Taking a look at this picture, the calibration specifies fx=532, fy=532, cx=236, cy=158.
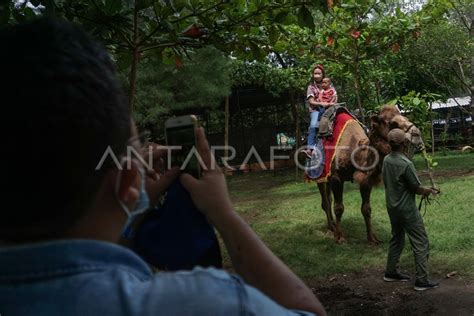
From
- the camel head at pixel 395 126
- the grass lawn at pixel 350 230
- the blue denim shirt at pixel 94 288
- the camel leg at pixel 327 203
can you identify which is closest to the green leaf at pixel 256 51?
the camel head at pixel 395 126

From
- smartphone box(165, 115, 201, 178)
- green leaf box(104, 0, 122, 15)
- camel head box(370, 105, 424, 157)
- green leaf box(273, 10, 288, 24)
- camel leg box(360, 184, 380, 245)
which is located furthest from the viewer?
camel leg box(360, 184, 380, 245)

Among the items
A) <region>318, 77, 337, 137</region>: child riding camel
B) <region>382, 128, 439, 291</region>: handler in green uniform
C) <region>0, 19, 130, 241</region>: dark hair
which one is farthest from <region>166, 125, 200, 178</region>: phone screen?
<region>318, 77, 337, 137</region>: child riding camel

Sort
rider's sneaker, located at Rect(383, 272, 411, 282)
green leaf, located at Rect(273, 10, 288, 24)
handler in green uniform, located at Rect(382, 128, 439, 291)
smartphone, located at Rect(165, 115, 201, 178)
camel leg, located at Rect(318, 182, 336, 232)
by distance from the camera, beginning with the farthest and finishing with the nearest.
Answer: camel leg, located at Rect(318, 182, 336, 232) < rider's sneaker, located at Rect(383, 272, 411, 282) < handler in green uniform, located at Rect(382, 128, 439, 291) < green leaf, located at Rect(273, 10, 288, 24) < smartphone, located at Rect(165, 115, 201, 178)

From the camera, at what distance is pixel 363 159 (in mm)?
6836

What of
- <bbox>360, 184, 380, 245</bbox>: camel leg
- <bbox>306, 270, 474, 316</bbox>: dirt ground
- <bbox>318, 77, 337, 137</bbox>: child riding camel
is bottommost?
<bbox>306, 270, 474, 316</bbox>: dirt ground

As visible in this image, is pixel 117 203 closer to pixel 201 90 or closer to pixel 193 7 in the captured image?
pixel 193 7

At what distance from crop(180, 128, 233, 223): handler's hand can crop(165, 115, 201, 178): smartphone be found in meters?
0.02

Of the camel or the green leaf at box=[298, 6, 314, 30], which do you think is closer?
the green leaf at box=[298, 6, 314, 30]

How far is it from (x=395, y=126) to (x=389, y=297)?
6.16 feet

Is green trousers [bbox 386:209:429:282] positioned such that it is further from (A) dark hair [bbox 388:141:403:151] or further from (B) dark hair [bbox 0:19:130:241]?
(B) dark hair [bbox 0:19:130:241]

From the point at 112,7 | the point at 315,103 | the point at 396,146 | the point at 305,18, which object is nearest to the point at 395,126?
the point at 396,146

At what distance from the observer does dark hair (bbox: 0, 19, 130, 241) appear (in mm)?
796

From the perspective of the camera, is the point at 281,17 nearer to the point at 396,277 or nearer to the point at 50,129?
the point at 50,129

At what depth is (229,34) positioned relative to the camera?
3572mm
